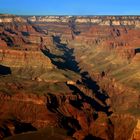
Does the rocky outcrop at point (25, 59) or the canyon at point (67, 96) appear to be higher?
the rocky outcrop at point (25, 59)

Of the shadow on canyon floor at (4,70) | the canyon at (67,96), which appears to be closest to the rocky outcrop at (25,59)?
the canyon at (67,96)

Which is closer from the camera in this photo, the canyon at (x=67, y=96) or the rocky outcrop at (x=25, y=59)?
the canyon at (x=67, y=96)

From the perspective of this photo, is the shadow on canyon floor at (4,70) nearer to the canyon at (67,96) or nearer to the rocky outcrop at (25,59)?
the canyon at (67,96)

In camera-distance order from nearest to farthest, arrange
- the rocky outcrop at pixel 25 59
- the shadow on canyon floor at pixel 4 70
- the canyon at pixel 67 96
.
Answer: the canyon at pixel 67 96 → the shadow on canyon floor at pixel 4 70 → the rocky outcrop at pixel 25 59

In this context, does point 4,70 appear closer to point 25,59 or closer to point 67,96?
point 25,59

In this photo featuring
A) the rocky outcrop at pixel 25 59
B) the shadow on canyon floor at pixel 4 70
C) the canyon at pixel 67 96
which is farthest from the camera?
the rocky outcrop at pixel 25 59

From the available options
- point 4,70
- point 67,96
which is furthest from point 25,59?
point 67,96

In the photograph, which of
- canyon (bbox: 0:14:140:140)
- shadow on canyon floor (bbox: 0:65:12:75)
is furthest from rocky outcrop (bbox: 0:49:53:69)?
shadow on canyon floor (bbox: 0:65:12:75)

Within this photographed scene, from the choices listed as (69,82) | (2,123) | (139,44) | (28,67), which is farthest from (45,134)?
(139,44)

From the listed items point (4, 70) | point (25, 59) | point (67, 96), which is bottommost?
point (67, 96)

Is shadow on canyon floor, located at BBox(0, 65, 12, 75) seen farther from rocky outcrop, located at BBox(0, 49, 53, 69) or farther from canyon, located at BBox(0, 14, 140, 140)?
rocky outcrop, located at BBox(0, 49, 53, 69)

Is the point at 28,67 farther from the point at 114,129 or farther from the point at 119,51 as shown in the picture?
the point at 114,129
